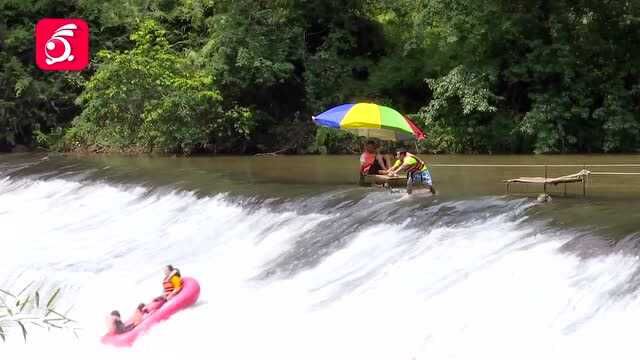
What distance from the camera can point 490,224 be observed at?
987cm

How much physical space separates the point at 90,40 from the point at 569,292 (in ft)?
79.8

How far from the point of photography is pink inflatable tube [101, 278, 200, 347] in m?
8.91

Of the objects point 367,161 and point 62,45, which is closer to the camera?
point 367,161

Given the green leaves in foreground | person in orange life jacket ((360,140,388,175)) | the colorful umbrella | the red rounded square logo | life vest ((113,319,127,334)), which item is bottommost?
life vest ((113,319,127,334))

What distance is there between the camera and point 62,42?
28.7m

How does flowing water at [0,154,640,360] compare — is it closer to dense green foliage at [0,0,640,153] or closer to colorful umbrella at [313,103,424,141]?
colorful umbrella at [313,103,424,141]

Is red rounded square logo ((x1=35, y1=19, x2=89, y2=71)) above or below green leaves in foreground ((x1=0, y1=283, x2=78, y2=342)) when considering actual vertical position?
above

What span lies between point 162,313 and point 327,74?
1581 centimetres

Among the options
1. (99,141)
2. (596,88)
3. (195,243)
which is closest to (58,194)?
(195,243)

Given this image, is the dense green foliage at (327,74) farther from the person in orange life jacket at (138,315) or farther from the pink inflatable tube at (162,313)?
the person in orange life jacket at (138,315)

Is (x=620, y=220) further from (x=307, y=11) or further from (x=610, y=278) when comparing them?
(x=307, y=11)

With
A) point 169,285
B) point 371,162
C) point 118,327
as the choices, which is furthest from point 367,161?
point 118,327

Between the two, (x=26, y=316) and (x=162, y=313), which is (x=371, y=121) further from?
(x=26, y=316)

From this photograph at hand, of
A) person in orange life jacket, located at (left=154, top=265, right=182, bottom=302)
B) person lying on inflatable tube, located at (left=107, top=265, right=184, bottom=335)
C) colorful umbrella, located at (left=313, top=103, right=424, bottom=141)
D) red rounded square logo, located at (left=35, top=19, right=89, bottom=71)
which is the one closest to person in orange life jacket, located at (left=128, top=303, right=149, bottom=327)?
person lying on inflatable tube, located at (left=107, top=265, right=184, bottom=335)
